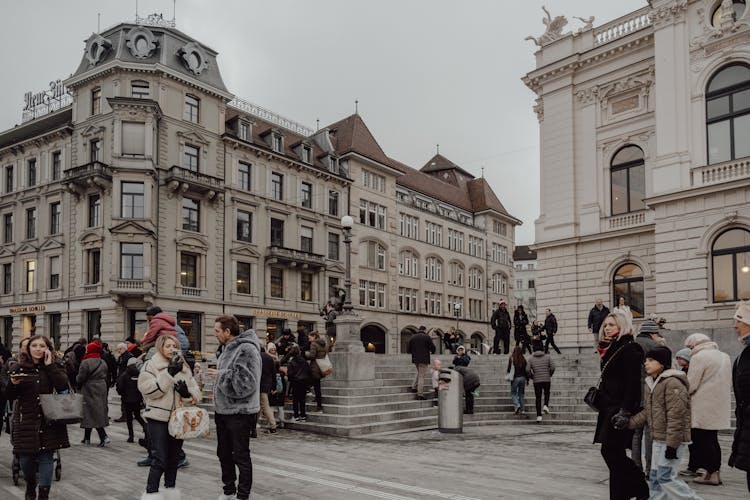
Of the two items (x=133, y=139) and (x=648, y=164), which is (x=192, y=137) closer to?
(x=133, y=139)

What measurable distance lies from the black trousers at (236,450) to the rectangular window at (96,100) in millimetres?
35021

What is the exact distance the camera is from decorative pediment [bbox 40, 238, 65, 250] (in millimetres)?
38487

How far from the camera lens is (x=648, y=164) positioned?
27125 mm

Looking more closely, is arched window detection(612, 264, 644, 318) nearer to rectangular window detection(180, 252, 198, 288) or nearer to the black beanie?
the black beanie

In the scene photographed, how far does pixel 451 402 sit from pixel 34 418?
8867 mm

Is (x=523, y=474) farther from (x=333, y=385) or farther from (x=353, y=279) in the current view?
(x=353, y=279)

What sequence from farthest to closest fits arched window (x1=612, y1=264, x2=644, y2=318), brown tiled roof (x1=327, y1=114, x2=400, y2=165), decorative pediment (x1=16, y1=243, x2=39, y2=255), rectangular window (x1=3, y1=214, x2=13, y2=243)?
brown tiled roof (x1=327, y1=114, x2=400, y2=165) < rectangular window (x1=3, y1=214, x2=13, y2=243) < decorative pediment (x1=16, y1=243, x2=39, y2=255) < arched window (x1=612, y1=264, x2=644, y2=318)

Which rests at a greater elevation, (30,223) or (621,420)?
(30,223)

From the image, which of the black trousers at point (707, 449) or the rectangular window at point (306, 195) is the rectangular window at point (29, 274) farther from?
the black trousers at point (707, 449)

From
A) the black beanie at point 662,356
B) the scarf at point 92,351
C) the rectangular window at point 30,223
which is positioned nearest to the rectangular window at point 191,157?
the rectangular window at point 30,223

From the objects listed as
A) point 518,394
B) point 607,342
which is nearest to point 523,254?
point 518,394

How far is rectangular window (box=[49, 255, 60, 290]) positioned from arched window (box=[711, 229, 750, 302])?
1332 inches

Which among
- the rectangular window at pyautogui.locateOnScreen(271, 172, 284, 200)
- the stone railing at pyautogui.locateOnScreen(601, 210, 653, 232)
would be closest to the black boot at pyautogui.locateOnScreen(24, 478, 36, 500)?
the stone railing at pyautogui.locateOnScreen(601, 210, 653, 232)

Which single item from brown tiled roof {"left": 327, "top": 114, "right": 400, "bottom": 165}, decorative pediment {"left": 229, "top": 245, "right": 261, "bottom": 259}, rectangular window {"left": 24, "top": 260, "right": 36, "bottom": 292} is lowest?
rectangular window {"left": 24, "top": 260, "right": 36, "bottom": 292}
